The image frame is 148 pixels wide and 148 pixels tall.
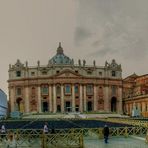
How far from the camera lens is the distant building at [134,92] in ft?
360

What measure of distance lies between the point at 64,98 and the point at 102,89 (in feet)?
44.3

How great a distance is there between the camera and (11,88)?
129125mm

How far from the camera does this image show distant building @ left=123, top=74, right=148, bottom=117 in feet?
360

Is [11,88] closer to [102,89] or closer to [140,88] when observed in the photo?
[102,89]

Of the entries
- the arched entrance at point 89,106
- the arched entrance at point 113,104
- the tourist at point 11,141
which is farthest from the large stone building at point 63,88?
the tourist at point 11,141

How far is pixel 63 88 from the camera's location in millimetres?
125062

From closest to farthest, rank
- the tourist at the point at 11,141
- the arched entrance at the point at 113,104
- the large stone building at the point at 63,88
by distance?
the tourist at the point at 11,141 → the large stone building at the point at 63,88 → the arched entrance at the point at 113,104

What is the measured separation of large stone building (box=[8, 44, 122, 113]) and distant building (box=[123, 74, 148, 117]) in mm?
4298

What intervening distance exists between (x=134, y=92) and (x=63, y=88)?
1119 inches

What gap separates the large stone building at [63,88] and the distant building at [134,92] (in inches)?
169

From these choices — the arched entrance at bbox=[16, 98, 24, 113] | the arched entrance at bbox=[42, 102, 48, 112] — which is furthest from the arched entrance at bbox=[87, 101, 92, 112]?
the arched entrance at bbox=[16, 98, 24, 113]

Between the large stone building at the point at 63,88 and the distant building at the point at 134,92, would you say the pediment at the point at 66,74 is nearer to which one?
the large stone building at the point at 63,88

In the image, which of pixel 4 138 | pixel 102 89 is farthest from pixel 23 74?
pixel 4 138

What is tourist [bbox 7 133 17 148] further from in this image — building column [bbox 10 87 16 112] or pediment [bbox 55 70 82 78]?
building column [bbox 10 87 16 112]
